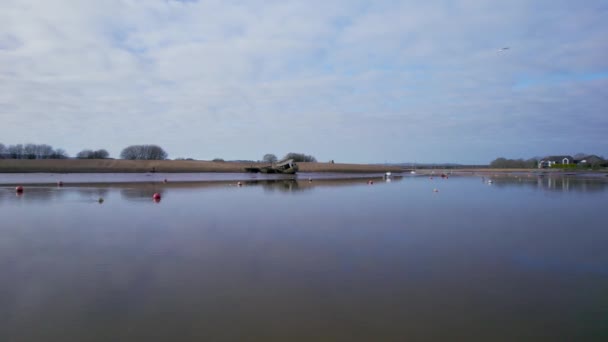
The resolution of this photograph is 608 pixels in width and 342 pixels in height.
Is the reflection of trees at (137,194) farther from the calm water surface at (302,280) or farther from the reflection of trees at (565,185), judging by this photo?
the reflection of trees at (565,185)

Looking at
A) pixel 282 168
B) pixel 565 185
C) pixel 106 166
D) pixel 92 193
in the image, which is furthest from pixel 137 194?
pixel 106 166

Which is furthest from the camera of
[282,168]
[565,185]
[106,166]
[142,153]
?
[142,153]

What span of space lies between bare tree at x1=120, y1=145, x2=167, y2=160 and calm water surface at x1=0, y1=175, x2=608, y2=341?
77.3 metres

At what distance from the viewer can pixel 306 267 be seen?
309 inches

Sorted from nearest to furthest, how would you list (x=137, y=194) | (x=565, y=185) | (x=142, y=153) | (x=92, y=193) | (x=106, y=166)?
(x=137, y=194) < (x=92, y=193) < (x=565, y=185) < (x=106, y=166) < (x=142, y=153)

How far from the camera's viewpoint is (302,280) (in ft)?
23.1

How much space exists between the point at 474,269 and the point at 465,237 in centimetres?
338

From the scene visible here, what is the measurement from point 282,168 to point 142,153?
39462 mm

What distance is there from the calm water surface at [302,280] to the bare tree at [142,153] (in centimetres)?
7727

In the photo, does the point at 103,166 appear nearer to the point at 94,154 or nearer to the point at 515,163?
the point at 94,154

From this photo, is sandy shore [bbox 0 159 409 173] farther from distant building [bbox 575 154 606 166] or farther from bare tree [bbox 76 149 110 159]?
distant building [bbox 575 154 606 166]

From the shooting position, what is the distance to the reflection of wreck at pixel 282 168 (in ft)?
207

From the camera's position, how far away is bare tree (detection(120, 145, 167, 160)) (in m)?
86.3

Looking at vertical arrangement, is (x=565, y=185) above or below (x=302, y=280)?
above
